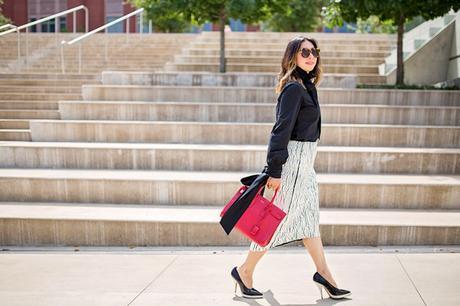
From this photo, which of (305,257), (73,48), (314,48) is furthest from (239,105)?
(73,48)

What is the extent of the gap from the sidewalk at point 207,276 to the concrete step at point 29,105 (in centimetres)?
390

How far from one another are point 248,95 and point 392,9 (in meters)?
3.22

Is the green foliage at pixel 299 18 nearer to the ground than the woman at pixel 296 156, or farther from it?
farther from it

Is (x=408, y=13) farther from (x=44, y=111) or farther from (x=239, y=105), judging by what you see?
(x=44, y=111)

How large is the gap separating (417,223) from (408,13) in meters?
5.37

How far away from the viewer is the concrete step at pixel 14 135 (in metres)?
6.70

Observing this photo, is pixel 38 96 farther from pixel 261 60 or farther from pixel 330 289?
pixel 330 289

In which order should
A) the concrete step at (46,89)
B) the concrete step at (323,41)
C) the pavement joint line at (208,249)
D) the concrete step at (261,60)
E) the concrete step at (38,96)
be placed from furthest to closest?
the concrete step at (323,41) → the concrete step at (261,60) → the concrete step at (46,89) → the concrete step at (38,96) → the pavement joint line at (208,249)

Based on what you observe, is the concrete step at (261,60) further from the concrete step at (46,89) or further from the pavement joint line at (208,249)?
the pavement joint line at (208,249)

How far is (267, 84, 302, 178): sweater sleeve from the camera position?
2998 millimetres

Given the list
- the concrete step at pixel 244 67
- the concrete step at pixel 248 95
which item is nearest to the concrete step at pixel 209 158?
the concrete step at pixel 248 95

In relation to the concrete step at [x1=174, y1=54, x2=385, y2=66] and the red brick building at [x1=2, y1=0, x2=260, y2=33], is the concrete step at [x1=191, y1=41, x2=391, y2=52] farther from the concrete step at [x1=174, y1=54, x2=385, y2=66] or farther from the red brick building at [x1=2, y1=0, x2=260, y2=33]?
the red brick building at [x1=2, y1=0, x2=260, y2=33]

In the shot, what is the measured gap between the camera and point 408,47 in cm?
1053

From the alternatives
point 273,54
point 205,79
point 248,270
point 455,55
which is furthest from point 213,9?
point 248,270
